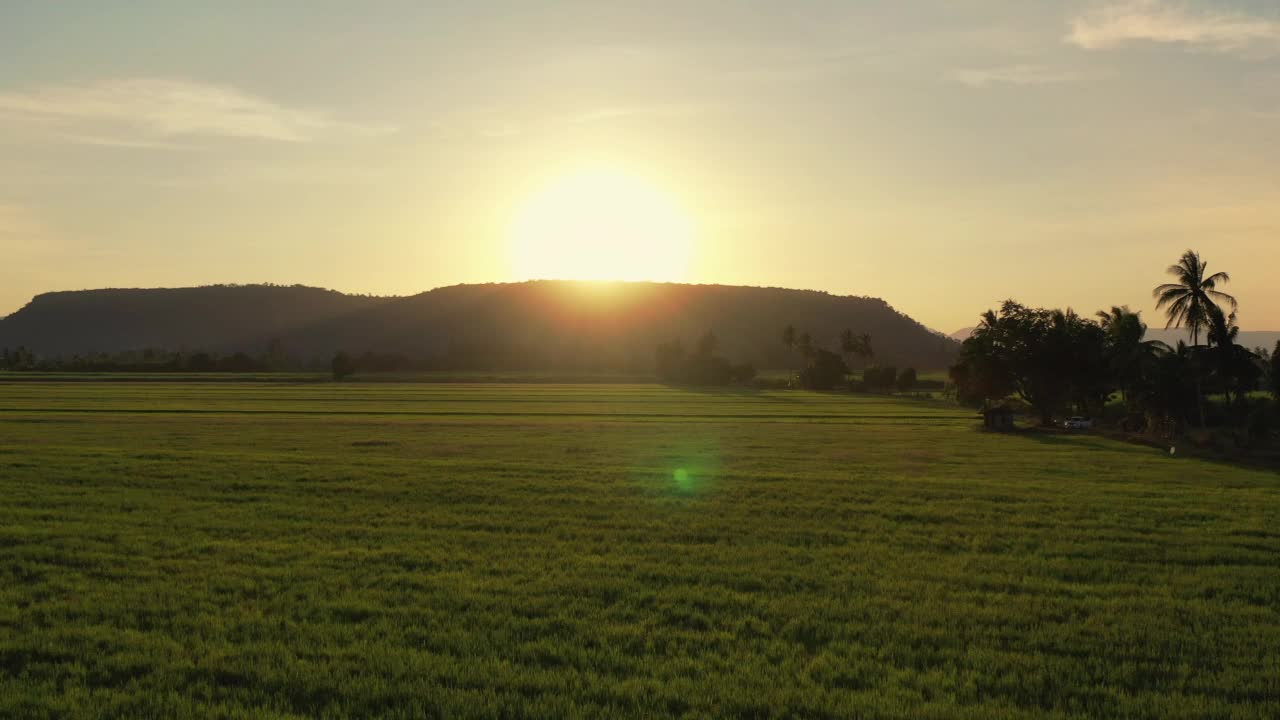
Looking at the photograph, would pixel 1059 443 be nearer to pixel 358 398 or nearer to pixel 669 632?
pixel 669 632

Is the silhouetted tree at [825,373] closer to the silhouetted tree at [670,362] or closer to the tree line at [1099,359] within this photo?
the silhouetted tree at [670,362]

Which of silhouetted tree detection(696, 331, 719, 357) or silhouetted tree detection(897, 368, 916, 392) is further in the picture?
silhouetted tree detection(696, 331, 719, 357)

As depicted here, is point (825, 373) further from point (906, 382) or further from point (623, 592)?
point (623, 592)

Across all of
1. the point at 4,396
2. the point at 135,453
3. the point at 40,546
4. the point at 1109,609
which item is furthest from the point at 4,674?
the point at 4,396

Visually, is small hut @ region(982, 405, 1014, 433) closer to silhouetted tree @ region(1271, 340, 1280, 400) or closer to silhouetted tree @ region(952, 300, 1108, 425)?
silhouetted tree @ region(952, 300, 1108, 425)

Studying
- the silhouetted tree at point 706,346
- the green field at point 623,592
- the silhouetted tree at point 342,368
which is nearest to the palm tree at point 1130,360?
the green field at point 623,592

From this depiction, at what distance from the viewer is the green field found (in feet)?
30.3

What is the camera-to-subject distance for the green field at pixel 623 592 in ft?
30.3

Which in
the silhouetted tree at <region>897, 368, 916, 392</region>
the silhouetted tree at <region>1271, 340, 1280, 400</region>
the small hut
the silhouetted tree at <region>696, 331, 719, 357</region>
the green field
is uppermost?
the silhouetted tree at <region>696, 331, 719, 357</region>

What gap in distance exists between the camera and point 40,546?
51.4 feet

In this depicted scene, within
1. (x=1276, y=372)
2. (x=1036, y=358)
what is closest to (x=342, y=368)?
(x=1036, y=358)

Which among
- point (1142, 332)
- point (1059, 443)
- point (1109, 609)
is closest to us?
point (1109, 609)

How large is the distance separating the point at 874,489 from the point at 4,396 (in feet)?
313

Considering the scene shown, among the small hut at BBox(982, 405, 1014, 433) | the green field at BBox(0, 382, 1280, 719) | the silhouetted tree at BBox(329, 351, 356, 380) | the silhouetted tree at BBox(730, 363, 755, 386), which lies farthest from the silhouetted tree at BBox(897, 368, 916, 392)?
the green field at BBox(0, 382, 1280, 719)
